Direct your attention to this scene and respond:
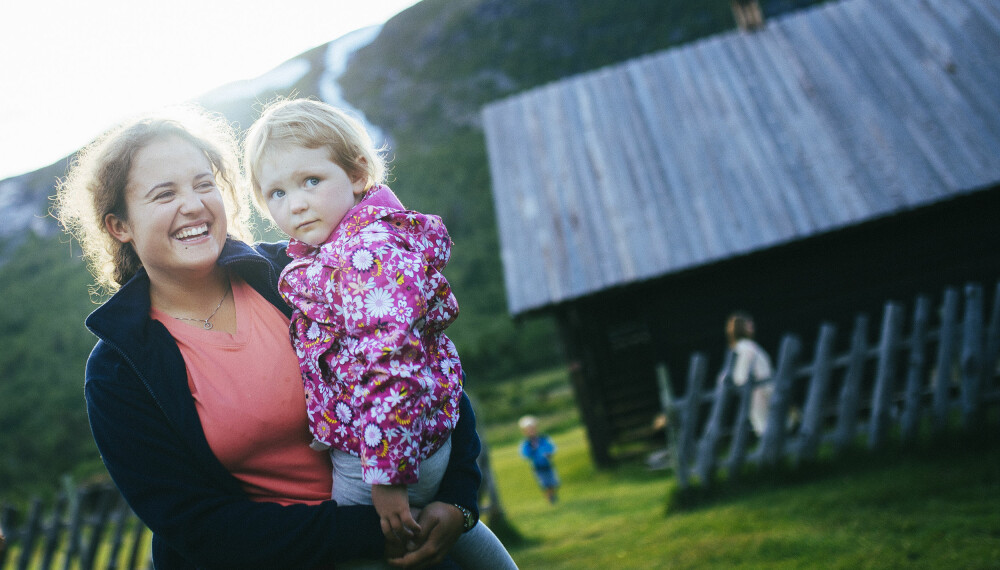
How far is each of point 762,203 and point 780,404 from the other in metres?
4.08

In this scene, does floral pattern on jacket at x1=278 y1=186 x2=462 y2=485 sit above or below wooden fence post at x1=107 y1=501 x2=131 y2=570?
Answer: above

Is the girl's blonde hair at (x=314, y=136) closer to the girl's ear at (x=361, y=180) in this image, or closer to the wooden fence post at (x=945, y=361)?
the girl's ear at (x=361, y=180)

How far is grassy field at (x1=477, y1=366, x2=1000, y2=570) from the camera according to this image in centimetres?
394

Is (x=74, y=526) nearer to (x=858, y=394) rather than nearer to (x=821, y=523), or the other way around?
(x=821, y=523)

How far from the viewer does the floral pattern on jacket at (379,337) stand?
1.50 meters

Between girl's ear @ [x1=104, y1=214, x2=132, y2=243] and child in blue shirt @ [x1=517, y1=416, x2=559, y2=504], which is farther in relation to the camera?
child in blue shirt @ [x1=517, y1=416, x2=559, y2=504]

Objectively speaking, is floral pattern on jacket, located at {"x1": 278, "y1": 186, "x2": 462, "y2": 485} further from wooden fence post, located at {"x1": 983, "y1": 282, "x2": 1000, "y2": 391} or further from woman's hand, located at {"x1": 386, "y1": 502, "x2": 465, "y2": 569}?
wooden fence post, located at {"x1": 983, "y1": 282, "x2": 1000, "y2": 391}

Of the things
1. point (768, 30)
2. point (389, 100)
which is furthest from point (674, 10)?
point (768, 30)

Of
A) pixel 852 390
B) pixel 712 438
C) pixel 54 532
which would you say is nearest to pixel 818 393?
pixel 852 390

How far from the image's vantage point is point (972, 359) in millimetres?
5648

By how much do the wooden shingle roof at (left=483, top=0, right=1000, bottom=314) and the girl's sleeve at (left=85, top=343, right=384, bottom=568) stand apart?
23.5ft

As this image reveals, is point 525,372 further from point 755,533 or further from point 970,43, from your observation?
point 755,533

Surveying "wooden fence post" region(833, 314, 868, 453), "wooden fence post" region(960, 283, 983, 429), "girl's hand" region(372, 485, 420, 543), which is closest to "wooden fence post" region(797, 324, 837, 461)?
"wooden fence post" region(833, 314, 868, 453)

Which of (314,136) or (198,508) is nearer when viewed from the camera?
(198,508)
